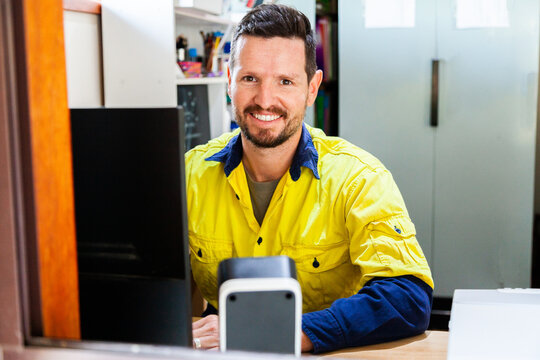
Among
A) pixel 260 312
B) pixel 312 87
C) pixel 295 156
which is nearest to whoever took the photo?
pixel 260 312

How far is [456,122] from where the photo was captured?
324 centimetres

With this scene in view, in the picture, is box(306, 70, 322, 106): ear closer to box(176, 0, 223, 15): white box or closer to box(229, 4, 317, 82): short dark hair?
box(229, 4, 317, 82): short dark hair

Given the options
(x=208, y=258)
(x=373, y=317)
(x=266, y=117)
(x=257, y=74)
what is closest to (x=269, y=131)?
(x=266, y=117)

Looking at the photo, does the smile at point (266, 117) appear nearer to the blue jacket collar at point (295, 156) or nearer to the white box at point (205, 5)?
the blue jacket collar at point (295, 156)

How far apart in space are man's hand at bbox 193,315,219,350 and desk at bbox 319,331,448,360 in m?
0.21

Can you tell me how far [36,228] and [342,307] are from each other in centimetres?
81

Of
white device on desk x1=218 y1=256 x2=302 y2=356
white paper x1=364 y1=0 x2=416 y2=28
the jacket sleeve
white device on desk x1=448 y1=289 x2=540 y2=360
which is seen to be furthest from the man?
white paper x1=364 y1=0 x2=416 y2=28

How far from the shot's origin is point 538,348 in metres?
0.76

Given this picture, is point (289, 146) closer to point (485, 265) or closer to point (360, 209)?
point (360, 209)

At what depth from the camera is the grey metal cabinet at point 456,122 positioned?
3.13 metres

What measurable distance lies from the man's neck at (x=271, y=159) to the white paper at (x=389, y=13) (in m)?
1.83

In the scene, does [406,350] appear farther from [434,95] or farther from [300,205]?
[434,95]

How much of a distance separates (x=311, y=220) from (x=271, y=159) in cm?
23

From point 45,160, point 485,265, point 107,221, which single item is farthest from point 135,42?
point 485,265
